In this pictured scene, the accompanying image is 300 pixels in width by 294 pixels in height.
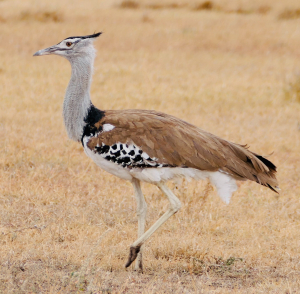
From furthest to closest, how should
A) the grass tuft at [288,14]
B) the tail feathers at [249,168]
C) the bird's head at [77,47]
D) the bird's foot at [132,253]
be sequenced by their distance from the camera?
1. the grass tuft at [288,14]
2. the bird's head at [77,47]
3. the tail feathers at [249,168]
4. the bird's foot at [132,253]

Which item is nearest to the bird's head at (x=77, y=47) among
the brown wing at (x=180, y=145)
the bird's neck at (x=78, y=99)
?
the bird's neck at (x=78, y=99)

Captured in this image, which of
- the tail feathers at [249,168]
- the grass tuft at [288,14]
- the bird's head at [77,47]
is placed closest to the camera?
the tail feathers at [249,168]

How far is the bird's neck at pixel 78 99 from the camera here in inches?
129

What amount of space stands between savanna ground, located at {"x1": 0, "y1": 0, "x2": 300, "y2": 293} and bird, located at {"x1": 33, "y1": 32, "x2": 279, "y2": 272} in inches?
15.7

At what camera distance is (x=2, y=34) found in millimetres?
11297

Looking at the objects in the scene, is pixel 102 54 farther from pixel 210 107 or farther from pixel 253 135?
pixel 253 135

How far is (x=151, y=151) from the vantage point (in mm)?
3111

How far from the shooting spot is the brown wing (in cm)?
312

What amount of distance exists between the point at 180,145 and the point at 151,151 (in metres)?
0.18

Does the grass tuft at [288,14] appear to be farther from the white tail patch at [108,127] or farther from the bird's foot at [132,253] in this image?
the bird's foot at [132,253]

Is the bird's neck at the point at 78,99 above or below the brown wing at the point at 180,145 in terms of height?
above

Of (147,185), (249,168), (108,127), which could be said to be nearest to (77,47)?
(108,127)

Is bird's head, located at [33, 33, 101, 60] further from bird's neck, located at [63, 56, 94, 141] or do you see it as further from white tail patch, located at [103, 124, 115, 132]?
white tail patch, located at [103, 124, 115, 132]

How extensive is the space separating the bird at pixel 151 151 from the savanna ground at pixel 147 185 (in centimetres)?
40
